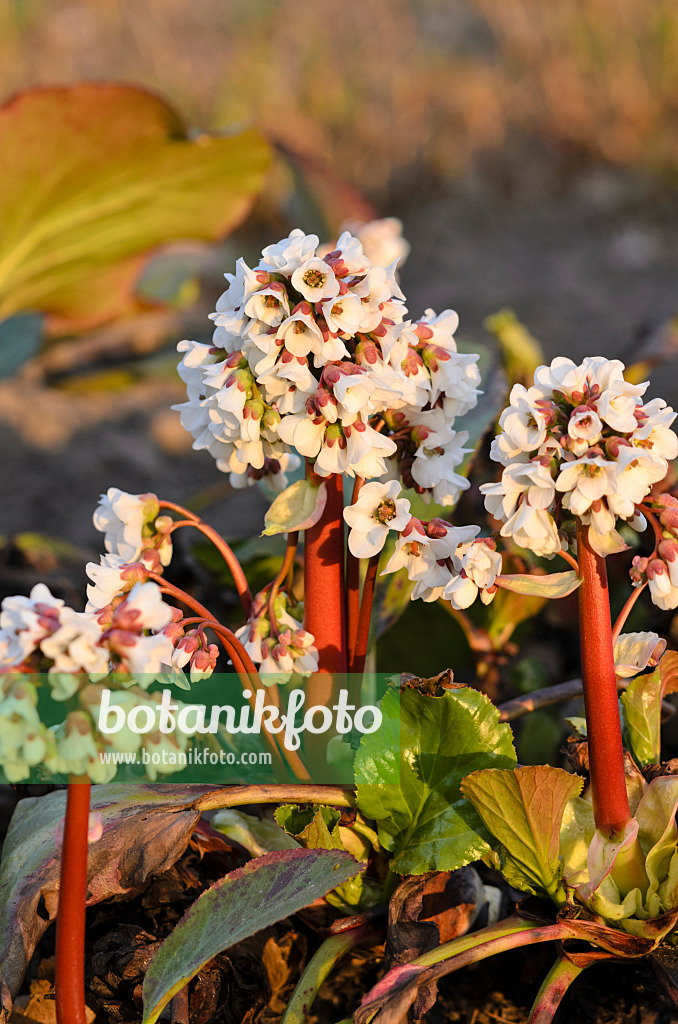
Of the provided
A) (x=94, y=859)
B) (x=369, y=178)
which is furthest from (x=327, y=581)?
(x=369, y=178)

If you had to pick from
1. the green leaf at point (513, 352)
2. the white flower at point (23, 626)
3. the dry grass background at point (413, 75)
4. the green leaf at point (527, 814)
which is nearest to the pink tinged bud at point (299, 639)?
the green leaf at point (527, 814)

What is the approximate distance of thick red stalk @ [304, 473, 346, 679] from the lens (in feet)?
3.16

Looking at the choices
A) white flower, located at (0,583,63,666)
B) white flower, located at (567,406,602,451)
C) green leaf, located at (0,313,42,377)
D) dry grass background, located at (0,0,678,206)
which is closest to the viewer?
white flower, located at (0,583,63,666)

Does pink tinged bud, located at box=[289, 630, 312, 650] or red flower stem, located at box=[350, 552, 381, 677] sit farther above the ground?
red flower stem, located at box=[350, 552, 381, 677]

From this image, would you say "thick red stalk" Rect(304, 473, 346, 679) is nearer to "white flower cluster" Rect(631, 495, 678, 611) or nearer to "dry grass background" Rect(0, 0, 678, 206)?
"white flower cluster" Rect(631, 495, 678, 611)

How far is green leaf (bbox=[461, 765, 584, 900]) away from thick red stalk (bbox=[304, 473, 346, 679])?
22 centimetres

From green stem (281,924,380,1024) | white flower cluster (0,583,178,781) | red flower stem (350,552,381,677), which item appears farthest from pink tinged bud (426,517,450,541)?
green stem (281,924,380,1024)

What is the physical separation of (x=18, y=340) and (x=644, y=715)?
1.43m

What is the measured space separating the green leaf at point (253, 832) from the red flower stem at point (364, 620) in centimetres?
20

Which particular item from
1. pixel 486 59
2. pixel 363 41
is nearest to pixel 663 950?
pixel 486 59

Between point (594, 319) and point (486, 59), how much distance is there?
212cm

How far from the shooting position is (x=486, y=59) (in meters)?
4.20
